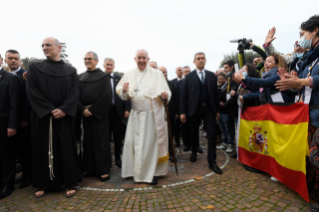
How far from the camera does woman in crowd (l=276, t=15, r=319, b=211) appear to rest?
2.60 metres

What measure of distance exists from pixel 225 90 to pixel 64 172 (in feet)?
14.4

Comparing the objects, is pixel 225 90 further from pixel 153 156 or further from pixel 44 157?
pixel 44 157

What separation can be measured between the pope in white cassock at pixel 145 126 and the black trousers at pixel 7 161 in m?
1.86

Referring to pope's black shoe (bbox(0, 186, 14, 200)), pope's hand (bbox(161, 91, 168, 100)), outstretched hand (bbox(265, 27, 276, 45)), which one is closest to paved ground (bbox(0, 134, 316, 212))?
pope's black shoe (bbox(0, 186, 14, 200))

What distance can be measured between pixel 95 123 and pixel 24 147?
1.39 m

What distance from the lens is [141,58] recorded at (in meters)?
3.90

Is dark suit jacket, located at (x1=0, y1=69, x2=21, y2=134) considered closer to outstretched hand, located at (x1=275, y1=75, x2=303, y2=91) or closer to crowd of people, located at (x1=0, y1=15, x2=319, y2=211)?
crowd of people, located at (x1=0, y1=15, x2=319, y2=211)

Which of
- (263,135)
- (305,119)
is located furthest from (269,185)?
(305,119)

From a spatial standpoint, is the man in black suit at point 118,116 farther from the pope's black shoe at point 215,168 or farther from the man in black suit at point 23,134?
the pope's black shoe at point 215,168

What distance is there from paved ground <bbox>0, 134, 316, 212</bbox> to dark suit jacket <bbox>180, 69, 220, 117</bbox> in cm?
137

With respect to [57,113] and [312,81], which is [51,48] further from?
[312,81]

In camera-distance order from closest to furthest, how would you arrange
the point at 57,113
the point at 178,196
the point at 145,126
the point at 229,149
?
the point at 178,196, the point at 57,113, the point at 145,126, the point at 229,149

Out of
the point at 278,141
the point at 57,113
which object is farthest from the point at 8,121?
the point at 278,141

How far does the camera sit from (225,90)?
19.1ft
